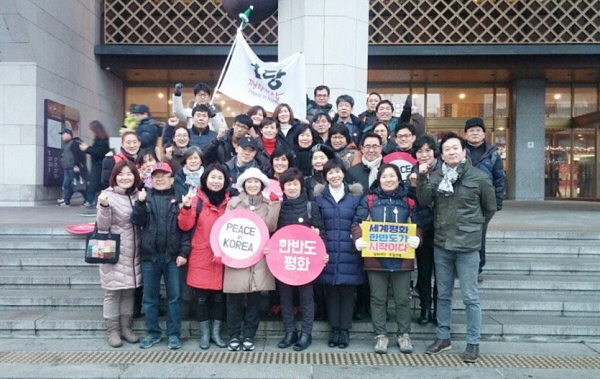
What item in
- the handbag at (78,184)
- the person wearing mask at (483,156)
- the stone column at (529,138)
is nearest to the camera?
the person wearing mask at (483,156)

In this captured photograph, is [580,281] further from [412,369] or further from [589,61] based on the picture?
[589,61]

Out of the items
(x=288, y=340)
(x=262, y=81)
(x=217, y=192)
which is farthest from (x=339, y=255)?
(x=262, y=81)

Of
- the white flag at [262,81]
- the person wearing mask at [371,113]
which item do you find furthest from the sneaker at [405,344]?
the white flag at [262,81]

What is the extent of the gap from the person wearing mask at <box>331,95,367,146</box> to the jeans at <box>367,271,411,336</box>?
2.56 m

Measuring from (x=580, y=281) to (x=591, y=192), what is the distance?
15.5m

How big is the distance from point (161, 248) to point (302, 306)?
5.18 ft

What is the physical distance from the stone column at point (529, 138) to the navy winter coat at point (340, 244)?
50.1 ft

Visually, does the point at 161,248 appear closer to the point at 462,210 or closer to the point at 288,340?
the point at 288,340

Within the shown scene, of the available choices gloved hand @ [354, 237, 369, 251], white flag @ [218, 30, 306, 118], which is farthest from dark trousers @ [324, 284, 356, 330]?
white flag @ [218, 30, 306, 118]

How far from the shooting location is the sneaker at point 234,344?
5.27 m

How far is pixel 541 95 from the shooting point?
18719 millimetres

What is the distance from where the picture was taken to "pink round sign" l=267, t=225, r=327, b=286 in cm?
525

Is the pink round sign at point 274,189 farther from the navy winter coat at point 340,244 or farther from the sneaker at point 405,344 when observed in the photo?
the sneaker at point 405,344

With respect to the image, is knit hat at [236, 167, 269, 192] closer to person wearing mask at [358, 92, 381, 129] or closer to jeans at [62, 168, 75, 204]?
person wearing mask at [358, 92, 381, 129]
